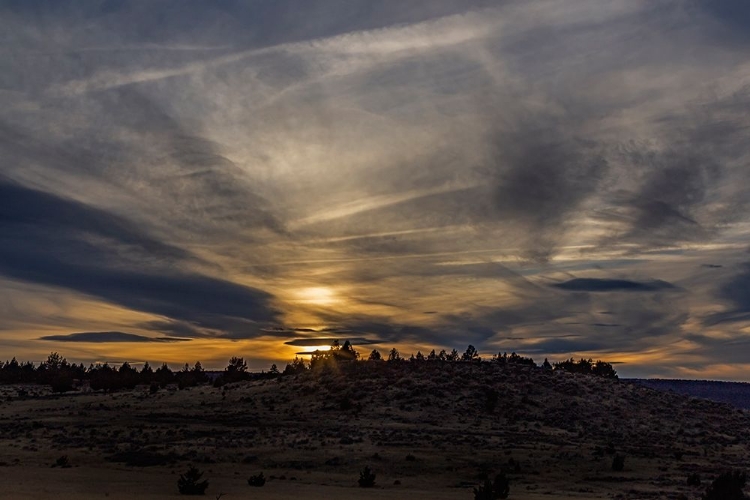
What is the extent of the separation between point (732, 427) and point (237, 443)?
202ft

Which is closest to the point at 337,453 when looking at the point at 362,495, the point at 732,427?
the point at 362,495

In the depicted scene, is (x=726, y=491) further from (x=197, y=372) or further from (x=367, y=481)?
(x=197, y=372)

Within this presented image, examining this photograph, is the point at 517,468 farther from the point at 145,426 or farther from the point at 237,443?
the point at 145,426

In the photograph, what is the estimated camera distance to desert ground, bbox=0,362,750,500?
34.6 m

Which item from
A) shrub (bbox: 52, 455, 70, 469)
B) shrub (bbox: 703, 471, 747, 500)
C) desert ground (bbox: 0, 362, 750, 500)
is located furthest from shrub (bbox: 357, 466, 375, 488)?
shrub (bbox: 52, 455, 70, 469)

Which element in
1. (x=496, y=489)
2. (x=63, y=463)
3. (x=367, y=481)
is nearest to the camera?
(x=496, y=489)

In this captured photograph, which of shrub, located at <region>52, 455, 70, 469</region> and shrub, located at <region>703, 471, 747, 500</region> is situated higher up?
shrub, located at <region>703, 471, 747, 500</region>

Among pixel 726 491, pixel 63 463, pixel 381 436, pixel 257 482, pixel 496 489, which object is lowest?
pixel 63 463

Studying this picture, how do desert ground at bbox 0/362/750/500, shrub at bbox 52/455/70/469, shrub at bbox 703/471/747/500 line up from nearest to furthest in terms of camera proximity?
shrub at bbox 703/471/747/500 < desert ground at bbox 0/362/750/500 < shrub at bbox 52/455/70/469

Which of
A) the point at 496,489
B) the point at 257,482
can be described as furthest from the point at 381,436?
the point at 496,489

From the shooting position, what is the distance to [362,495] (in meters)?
30.3

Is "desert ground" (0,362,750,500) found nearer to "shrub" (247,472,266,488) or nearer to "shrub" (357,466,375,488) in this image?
"shrub" (247,472,266,488)

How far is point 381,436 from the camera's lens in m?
52.9

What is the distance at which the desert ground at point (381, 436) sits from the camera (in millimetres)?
34625
